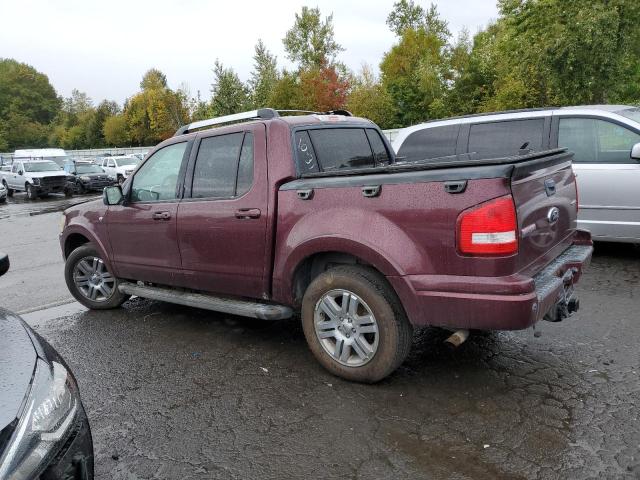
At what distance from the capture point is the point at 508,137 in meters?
6.67

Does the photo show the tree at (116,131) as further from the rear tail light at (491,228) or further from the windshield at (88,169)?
the rear tail light at (491,228)

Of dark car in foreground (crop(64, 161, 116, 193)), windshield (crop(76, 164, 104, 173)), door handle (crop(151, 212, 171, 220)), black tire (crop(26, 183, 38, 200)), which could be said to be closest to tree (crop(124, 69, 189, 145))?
windshield (crop(76, 164, 104, 173))

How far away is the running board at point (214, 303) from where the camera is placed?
4004 mm

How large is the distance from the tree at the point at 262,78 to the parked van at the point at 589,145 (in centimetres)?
3442

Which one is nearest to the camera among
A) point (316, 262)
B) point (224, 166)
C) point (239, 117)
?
point (316, 262)

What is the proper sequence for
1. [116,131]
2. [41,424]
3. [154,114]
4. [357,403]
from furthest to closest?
[116,131]
[154,114]
[357,403]
[41,424]

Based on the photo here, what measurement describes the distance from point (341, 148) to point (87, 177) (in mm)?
→ 24201

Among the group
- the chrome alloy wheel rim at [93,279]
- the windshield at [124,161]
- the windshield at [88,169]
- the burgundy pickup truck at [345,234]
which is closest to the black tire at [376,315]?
the burgundy pickup truck at [345,234]

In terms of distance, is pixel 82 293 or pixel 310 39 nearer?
pixel 82 293

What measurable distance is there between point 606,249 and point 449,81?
34.1 metres

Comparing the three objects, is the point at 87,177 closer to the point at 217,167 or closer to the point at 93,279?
the point at 93,279

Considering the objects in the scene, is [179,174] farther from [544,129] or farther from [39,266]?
[39,266]

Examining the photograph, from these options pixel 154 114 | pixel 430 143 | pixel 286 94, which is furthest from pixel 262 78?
pixel 430 143

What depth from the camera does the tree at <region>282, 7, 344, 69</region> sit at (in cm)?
5872
